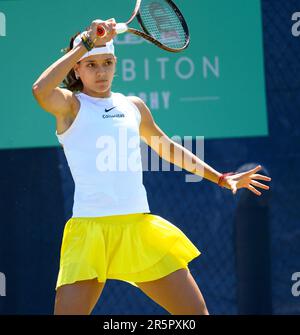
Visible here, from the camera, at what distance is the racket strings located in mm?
4324

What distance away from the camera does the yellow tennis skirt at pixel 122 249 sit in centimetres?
385

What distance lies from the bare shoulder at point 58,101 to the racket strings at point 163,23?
542mm

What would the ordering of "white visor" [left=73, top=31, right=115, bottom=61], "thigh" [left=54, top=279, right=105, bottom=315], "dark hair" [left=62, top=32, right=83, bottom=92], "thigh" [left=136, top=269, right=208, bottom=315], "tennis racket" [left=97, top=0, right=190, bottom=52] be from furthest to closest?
1. "tennis racket" [left=97, top=0, right=190, bottom=52]
2. "dark hair" [left=62, top=32, right=83, bottom=92]
3. "white visor" [left=73, top=31, right=115, bottom=61]
4. "thigh" [left=136, top=269, right=208, bottom=315]
5. "thigh" [left=54, top=279, right=105, bottom=315]

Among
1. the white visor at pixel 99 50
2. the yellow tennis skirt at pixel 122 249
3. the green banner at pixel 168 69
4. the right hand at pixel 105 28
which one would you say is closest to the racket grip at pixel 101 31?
the right hand at pixel 105 28

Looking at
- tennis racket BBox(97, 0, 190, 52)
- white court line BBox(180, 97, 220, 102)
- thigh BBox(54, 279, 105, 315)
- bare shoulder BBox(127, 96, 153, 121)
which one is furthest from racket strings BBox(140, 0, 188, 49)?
thigh BBox(54, 279, 105, 315)

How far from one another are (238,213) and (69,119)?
1.63 m

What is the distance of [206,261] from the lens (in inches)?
213

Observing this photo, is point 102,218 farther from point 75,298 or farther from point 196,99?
point 196,99

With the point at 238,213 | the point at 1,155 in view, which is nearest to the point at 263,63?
the point at 238,213

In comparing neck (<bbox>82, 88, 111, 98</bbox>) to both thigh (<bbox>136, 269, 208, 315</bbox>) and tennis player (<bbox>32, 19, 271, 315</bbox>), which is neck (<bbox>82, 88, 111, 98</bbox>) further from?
thigh (<bbox>136, 269, 208, 315</bbox>)

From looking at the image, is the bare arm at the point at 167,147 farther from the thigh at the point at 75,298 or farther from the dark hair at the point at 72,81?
the thigh at the point at 75,298

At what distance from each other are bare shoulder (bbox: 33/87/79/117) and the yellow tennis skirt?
42 cm

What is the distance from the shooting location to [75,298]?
3770mm

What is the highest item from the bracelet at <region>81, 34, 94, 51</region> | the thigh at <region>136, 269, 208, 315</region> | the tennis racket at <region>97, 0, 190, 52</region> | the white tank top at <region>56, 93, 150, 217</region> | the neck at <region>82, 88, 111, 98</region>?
the tennis racket at <region>97, 0, 190, 52</region>
